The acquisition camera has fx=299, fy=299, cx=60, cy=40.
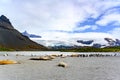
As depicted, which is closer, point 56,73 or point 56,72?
point 56,73

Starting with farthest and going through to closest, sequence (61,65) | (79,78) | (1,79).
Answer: (61,65) < (79,78) < (1,79)

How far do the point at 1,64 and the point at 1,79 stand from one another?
135 feet

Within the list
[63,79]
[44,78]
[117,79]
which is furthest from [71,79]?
[117,79]

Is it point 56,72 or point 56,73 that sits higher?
point 56,72

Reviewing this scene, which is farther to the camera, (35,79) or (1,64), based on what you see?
(1,64)

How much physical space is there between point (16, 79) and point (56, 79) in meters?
7.30

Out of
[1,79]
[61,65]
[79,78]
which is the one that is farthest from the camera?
[61,65]

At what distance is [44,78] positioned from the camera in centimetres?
5675

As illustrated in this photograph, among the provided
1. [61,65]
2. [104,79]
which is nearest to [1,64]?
[61,65]

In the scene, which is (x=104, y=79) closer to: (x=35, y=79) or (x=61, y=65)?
(x=35, y=79)

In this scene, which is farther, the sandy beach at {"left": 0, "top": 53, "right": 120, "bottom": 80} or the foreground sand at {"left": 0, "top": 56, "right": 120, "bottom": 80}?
the sandy beach at {"left": 0, "top": 53, "right": 120, "bottom": 80}

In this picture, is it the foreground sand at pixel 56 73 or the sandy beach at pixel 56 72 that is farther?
the sandy beach at pixel 56 72

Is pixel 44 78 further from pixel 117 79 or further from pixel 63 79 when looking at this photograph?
pixel 117 79

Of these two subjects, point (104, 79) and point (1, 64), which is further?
point (1, 64)
